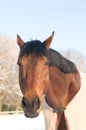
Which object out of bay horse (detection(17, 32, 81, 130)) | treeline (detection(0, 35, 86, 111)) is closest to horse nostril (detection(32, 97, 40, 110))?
bay horse (detection(17, 32, 81, 130))

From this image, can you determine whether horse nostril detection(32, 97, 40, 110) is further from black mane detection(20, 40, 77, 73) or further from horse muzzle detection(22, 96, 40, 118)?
black mane detection(20, 40, 77, 73)

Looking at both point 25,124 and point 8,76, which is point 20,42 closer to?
point 25,124

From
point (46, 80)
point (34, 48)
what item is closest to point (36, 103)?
point (46, 80)

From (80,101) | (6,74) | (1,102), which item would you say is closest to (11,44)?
(6,74)

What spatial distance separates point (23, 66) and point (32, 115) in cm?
40

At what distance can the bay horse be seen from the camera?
261 centimetres

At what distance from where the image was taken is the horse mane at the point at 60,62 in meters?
2.93

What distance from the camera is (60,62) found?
9.99ft

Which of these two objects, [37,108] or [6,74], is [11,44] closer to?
[6,74]

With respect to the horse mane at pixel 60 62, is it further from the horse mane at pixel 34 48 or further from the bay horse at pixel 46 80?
the horse mane at pixel 34 48

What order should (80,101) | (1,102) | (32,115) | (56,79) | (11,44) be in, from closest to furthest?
1. (32,115)
2. (56,79)
3. (80,101)
4. (1,102)
5. (11,44)

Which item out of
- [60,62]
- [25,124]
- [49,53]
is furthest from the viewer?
[25,124]

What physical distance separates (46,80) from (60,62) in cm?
32

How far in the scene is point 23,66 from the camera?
9.02ft
